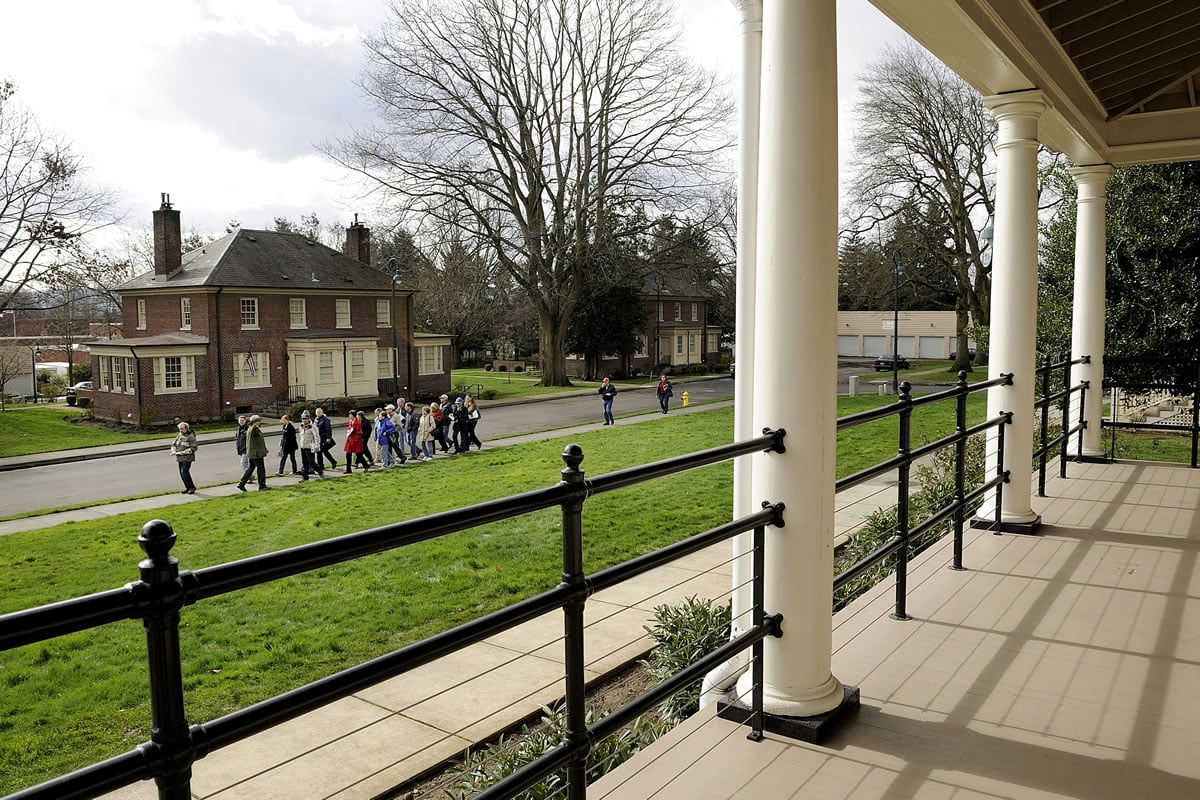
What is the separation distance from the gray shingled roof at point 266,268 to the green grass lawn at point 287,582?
2038cm

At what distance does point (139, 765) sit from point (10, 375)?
54.1 m

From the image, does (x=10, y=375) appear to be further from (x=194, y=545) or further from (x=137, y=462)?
(x=194, y=545)

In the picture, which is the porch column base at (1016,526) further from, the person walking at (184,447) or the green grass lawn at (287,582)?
the person walking at (184,447)

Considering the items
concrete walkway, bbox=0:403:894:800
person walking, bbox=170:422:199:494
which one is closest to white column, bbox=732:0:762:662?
concrete walkway, bbox=0:403:894:800

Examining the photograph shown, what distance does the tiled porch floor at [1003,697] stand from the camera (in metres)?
2.89

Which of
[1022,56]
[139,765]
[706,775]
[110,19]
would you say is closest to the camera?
[139,765]

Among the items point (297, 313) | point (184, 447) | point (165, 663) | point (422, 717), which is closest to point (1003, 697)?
point (165, 663)

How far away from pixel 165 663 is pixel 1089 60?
7318 millimetres

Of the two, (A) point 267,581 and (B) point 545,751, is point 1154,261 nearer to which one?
(B) point 545,751

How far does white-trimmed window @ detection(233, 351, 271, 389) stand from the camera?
35938 mm

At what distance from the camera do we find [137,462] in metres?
25.6

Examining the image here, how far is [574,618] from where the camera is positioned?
2.25 m

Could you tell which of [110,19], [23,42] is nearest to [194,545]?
[23,42]

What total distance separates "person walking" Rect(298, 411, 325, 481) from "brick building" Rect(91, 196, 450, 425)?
15367mm
